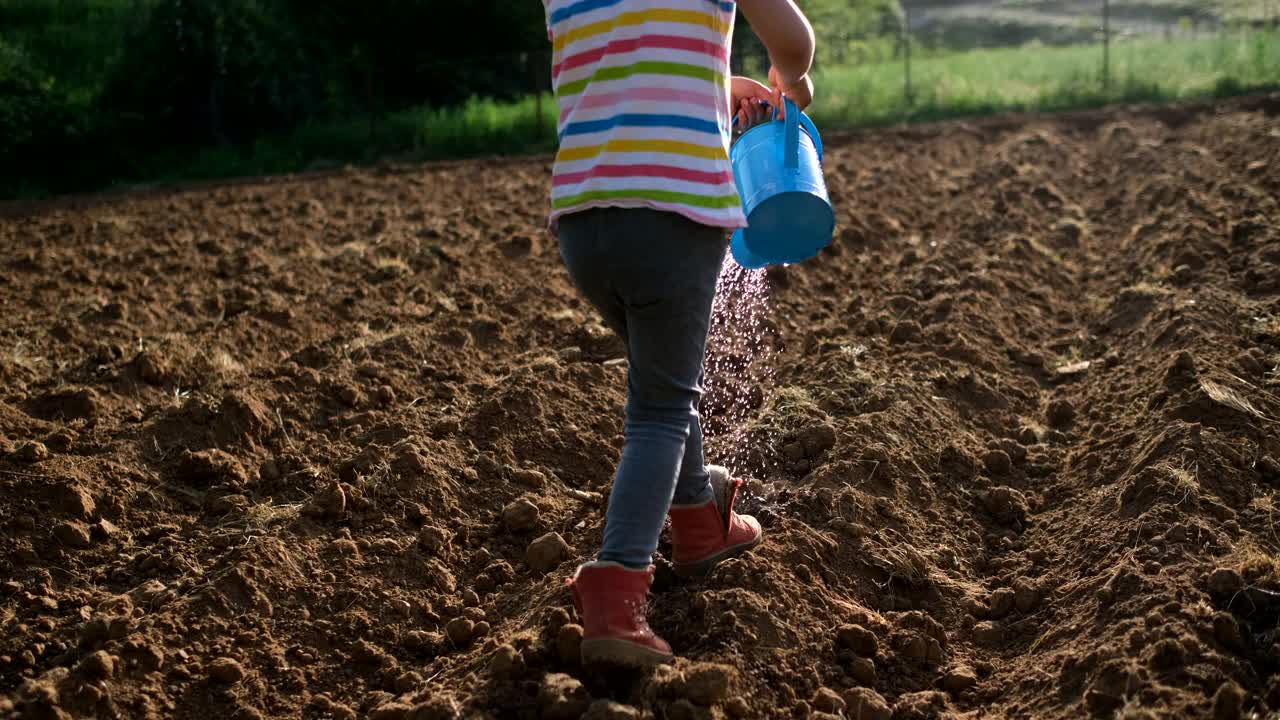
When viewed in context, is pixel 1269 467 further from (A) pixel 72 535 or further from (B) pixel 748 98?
(A) pixel 72 535

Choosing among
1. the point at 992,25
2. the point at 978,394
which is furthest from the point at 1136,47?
the point at 978,394

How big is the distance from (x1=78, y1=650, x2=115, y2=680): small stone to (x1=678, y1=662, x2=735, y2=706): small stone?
1372mm

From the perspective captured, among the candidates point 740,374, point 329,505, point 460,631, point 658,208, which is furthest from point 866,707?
point 740,374

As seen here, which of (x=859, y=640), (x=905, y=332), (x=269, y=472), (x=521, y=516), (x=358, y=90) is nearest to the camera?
(x=859, y=640)

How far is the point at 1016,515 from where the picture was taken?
163 inches

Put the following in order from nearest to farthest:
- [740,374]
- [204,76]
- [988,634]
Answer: [988,634] < [740,374] < [204,76]

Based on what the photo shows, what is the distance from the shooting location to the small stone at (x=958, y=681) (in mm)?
3162

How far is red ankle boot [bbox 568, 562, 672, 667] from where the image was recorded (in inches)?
113

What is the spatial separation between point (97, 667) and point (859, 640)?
183cm

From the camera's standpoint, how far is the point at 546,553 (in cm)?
377

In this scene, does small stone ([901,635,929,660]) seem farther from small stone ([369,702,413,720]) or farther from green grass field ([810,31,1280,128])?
green grass field ([810,31,1280,128])

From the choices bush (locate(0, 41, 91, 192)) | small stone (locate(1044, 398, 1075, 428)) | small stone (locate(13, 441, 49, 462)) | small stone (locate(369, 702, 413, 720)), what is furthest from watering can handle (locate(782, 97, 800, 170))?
bush (locate(0, 41, 91, 192))

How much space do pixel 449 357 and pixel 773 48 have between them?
9.87 feet

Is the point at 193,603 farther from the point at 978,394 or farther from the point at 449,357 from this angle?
the point at 978,394
